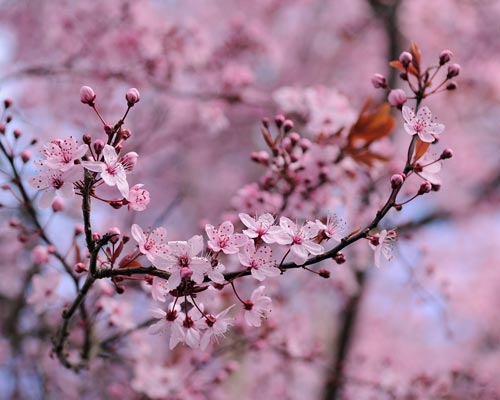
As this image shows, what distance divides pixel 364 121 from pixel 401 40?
296 cm

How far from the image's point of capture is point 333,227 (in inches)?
57.2

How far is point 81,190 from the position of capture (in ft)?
3.93

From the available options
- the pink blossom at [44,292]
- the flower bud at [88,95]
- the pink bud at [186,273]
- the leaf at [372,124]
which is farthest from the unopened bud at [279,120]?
the pink blossom at [44,292]

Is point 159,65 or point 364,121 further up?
point 159,65

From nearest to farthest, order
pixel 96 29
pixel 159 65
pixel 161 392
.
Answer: pixel 161 392 → pixel 159 65 → pixel 96 29

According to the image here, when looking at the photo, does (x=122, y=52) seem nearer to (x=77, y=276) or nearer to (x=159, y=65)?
(x=159, y=65)

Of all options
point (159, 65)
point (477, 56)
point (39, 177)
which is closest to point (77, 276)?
point (39, 177)

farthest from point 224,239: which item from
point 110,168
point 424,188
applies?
point 424,188

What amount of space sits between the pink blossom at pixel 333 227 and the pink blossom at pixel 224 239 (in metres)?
0.20

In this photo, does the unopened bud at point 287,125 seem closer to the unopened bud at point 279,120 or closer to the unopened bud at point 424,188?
the unopened bud at point 279,120

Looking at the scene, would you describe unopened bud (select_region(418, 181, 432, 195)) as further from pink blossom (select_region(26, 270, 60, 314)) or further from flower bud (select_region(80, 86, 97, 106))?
pink blossom (select_region(26, 270, 60, 314))

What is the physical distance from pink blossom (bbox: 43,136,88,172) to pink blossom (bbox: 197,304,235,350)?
0.51m

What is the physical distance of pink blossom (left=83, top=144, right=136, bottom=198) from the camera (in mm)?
1167

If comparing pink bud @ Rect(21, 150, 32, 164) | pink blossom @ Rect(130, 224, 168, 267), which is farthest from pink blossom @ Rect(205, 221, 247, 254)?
pink bud @ Rect(21, 150, 32, 164)
